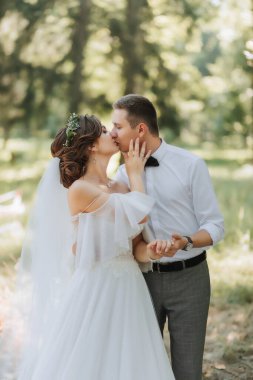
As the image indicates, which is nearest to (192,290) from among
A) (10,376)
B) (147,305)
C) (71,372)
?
(147,305)

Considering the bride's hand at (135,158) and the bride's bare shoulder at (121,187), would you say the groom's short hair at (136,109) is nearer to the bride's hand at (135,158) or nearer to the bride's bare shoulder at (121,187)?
the bride's hand at (135,158)

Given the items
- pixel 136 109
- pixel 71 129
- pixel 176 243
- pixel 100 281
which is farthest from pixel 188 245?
pixel 71 129

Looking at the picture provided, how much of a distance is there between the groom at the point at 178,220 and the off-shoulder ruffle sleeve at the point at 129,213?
0.53 feet

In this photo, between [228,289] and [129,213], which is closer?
[129,213]

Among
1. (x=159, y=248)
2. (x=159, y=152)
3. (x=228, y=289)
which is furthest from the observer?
(x=228, y=289)

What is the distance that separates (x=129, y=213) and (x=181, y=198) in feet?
1.05

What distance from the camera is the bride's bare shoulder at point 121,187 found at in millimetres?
3375

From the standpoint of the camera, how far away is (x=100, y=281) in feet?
10.6

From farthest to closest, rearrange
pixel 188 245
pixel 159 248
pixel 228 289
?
1. pixel 228 289
2. pixel 188 245
3. pixel 159 248

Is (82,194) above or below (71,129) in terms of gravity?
below

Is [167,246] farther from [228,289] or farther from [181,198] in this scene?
[228,289]

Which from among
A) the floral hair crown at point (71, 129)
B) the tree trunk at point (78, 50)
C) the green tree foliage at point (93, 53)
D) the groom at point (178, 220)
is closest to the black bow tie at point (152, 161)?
the groom at point (178, 220)

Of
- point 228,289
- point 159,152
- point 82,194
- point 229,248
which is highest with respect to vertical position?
point 159,152

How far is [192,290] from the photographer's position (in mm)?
3281
